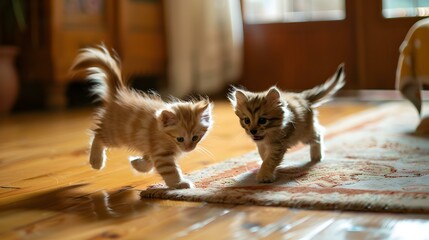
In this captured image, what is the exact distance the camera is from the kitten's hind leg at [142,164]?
5.53 ft

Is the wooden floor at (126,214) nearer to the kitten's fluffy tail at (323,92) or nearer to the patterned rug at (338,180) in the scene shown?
the patterned rug at (338,180)

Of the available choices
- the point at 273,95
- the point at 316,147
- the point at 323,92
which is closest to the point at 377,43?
the point at 323,92

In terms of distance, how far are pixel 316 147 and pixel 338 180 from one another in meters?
0.34

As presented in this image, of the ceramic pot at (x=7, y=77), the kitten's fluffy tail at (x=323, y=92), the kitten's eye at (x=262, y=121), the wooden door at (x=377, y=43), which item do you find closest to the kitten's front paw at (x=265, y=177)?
the kitten's eye at (x=262, y=121)

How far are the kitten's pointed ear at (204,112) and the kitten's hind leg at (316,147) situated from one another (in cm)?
42

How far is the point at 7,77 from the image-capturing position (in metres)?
3.69

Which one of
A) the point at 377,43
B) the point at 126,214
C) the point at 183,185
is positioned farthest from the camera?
the point at 377,43

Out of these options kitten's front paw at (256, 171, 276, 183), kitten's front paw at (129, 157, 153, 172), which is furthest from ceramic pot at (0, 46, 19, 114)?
kitten's front paw at (256, 171, 276, 183)

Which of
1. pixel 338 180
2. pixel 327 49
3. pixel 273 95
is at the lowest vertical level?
pixel 338 180

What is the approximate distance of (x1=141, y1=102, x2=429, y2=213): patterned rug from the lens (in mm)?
1309

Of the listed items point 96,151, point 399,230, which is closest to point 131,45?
point 96,151

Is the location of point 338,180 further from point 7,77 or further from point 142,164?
point 7,77

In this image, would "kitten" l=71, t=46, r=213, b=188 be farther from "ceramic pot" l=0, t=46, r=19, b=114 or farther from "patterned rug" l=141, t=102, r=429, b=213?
"ceramic pot" l=0, t=46, r=19, b=114

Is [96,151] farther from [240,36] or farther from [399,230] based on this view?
[240,36]
